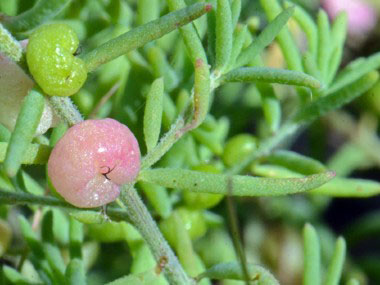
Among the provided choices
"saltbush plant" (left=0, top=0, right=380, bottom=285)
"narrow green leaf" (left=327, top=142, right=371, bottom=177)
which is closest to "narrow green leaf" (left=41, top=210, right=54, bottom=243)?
"saltbush plant" (left=0, top=0, right=380, bottom=285)

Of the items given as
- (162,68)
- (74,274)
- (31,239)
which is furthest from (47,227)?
(162,68)

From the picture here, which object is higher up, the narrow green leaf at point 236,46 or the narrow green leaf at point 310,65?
the narrow green leaf at point 236,46

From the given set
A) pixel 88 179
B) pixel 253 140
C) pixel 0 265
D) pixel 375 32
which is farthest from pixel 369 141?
pixel 88 179

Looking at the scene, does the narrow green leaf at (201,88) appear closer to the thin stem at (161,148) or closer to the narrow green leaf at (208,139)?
the thin stem at (161,148)

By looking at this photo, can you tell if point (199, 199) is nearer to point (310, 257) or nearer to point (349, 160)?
point (310, 257)

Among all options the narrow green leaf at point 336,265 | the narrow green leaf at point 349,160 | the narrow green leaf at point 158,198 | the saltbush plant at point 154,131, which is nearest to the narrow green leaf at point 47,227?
the saltbush plant at point 154,131

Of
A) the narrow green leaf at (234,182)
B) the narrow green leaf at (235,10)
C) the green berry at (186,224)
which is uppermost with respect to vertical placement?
the narrow green leaf at (235,10)

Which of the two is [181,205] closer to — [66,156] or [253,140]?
[253,140]

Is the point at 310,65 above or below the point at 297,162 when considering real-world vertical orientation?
above
